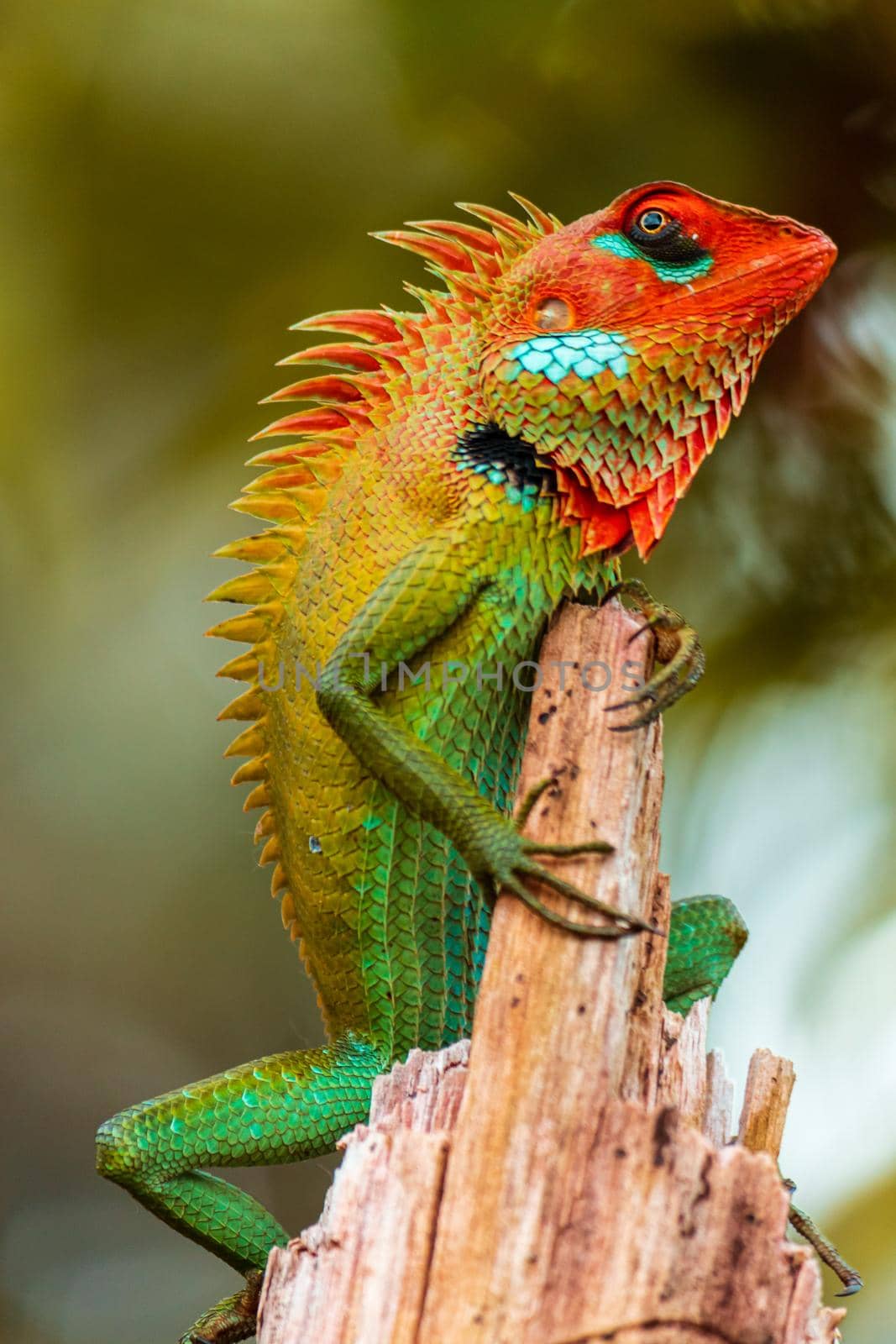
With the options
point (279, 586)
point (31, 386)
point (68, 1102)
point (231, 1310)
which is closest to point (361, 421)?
point (279, 586)

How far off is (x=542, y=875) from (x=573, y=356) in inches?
55.4

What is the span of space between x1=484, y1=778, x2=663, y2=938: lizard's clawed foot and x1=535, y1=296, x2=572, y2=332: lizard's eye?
1.32 meters

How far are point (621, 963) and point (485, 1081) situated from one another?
35 centimetres

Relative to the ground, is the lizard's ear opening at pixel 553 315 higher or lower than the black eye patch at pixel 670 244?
lower

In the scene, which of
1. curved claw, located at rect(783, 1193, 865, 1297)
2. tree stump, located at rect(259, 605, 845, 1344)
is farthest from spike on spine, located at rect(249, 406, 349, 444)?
curved claw, located at rect(783, 1193, 865, 1297)

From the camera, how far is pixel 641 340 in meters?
3.48

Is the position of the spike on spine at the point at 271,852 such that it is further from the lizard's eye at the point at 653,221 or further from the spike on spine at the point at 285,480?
the lizard's eye at the point at 653,221

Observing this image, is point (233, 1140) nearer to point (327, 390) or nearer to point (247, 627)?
point (247, 627)

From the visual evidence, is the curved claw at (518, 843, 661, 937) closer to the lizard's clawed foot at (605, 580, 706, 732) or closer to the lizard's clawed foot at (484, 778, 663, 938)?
the lizard's clawed foot at (484, 778, 663, 938)

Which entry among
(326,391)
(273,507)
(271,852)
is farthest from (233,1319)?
(326,391)

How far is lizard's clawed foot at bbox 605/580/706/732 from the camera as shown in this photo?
9.58 ft

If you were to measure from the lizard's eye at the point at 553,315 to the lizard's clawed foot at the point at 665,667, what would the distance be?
791mm

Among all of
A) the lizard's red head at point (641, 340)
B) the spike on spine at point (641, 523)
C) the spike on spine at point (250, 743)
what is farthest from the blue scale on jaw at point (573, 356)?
the spike on spine at point (250, 743)

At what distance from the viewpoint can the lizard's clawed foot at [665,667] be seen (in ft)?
9.58
